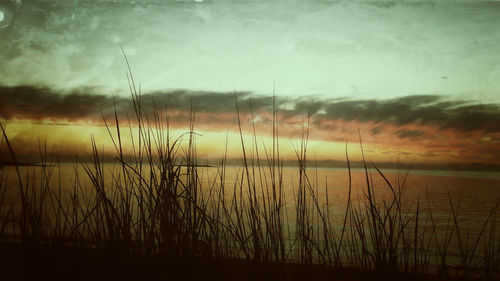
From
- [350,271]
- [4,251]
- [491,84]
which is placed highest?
[491,84]

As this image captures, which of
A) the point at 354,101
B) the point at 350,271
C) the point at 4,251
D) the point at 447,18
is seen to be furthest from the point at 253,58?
the point at 4,251

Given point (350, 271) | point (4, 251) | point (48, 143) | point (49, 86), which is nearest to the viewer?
point (4, 251)

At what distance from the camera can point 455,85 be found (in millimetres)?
2598

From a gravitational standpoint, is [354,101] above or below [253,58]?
below

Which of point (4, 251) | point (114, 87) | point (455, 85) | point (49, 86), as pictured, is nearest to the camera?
point (4, 251)

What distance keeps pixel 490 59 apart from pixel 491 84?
20cm

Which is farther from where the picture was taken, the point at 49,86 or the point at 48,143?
the point at 49,86

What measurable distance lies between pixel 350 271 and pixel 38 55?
2.66 meters

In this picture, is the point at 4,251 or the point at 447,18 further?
the point at 447,18

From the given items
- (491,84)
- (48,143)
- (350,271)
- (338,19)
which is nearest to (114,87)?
(48,143)

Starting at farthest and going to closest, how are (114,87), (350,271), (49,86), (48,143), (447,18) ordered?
(49,86), (447,18), (114,87), (48,143), (350,271)

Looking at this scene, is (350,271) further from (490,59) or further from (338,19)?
(490,59)

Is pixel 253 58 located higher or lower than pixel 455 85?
higher

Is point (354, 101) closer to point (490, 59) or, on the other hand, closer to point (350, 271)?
point (490, 59)
